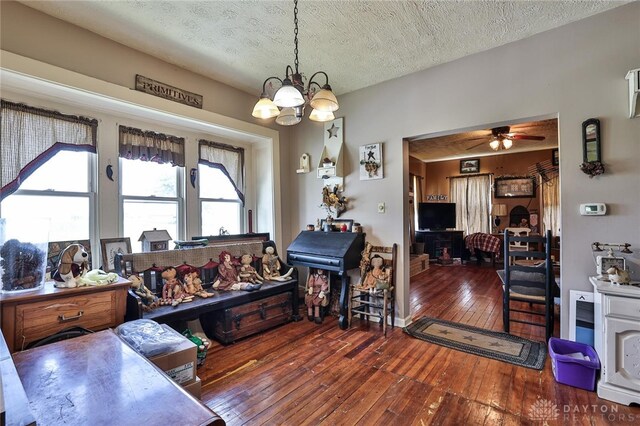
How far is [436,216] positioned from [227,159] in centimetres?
554

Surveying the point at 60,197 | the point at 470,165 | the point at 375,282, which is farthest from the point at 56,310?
the point at 470,165

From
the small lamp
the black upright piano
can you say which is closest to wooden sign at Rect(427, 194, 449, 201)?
the small lamp

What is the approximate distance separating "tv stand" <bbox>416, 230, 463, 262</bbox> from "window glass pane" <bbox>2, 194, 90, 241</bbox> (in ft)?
21.9

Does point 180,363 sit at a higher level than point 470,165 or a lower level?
lower

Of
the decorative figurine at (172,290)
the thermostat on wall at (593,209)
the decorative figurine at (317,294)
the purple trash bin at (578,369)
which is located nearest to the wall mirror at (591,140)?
the thermostat on wall at (593,209)

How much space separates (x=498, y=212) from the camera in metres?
7.00

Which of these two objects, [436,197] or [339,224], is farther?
[436,197]

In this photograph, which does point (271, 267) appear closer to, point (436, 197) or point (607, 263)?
point (607, 263)

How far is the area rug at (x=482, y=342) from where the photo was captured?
2535 millimetres

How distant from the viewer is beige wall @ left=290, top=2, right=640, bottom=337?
7.32 feet

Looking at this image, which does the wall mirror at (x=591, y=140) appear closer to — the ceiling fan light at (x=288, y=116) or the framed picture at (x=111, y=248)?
the ceiling fan light at (x=288, y=116)

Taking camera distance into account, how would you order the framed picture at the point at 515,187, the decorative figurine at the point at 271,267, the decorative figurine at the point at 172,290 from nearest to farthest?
the decorative figurine at the point at 172,290
the decorative figurine at the point at 271,267
the framed picture at the point at 515,187

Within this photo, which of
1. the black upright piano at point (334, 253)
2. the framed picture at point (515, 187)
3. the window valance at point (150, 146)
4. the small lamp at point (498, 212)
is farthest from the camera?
the small lamp at point (498, 212)

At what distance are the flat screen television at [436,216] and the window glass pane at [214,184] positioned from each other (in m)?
5.06
